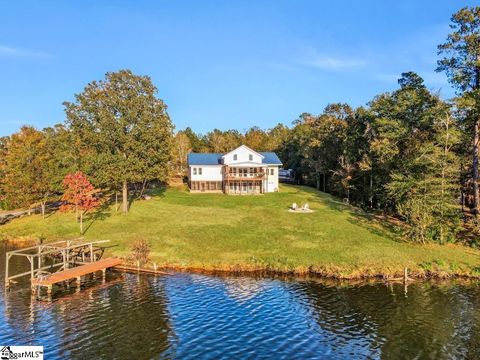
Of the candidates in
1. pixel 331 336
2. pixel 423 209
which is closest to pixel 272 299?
pixel 331 336

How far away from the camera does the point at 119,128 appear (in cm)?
6278

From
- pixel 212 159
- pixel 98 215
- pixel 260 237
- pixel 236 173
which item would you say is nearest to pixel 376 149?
pixel 260 237

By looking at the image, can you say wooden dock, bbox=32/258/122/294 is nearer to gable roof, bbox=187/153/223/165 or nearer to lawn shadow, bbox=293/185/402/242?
lawn shadow, bbox=293/185/402/242

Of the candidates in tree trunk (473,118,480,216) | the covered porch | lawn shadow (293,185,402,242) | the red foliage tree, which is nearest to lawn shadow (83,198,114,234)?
the red foliage tree

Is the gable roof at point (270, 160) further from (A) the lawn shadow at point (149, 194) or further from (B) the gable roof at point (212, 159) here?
(A) the lawn shadow at point (149, 194)

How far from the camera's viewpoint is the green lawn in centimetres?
4206

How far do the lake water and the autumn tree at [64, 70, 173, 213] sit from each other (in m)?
27.8

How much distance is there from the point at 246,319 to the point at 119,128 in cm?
4345


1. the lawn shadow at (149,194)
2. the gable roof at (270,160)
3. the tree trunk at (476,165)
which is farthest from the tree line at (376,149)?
the gable roof at (270,160)

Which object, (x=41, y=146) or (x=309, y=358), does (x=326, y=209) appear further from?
(x=41, y=146)

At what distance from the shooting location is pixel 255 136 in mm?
141125

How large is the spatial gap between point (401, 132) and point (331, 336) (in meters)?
44.6

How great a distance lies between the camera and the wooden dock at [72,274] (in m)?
34.0

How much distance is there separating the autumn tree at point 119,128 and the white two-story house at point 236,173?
20970 millimetres
